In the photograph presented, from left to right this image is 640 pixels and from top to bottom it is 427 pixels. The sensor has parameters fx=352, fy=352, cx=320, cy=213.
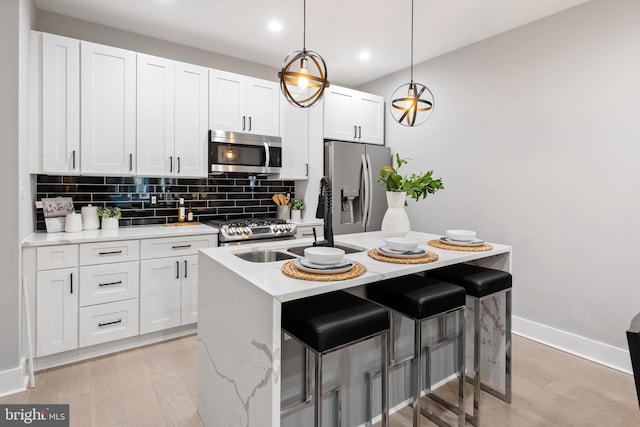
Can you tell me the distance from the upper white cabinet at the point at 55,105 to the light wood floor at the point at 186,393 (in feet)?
5.14

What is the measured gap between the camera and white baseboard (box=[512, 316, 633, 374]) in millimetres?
2664

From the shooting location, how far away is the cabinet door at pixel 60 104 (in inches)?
106

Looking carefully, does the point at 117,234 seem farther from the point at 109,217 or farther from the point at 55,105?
the point at 55,105

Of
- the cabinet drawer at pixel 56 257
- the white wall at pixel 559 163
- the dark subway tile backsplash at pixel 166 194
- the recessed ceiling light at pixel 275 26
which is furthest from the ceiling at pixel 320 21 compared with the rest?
the cabinet drawer at pixel 56 257

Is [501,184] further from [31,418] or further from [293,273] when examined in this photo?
[31,418]

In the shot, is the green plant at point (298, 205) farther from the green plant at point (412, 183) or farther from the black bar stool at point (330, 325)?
the black bar stool at point (330, 325)

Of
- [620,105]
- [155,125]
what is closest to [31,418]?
[155,125]

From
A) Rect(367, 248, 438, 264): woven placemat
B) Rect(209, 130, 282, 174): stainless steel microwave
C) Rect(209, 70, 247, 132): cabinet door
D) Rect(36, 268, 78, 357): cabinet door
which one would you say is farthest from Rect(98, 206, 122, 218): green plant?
Rect(367, 248, 438, 264): woven placemat

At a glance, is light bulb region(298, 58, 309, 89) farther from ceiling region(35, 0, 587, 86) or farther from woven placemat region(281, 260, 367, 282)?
ceiling region(35, 0, 587, 86)

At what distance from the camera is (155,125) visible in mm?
3160

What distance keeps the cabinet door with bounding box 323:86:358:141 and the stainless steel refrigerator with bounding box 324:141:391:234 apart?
165mm

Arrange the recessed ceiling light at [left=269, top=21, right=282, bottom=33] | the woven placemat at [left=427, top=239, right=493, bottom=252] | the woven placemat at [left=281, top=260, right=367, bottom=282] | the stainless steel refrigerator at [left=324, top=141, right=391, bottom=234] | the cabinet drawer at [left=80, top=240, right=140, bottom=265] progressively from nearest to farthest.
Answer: the woven placemat at [left=281, top=260, right=367, bottom=282], the woven placemat at [left=427, top=239, right=493, bottom=252], the cabinet drawer at [left=80, top=240, right=140, bottom=265], the recessed ceiling light at [left=269, top=21, right=282, bottom=33], the stainless steel refrigerator at [left=324, top=141, right=391, bottom=234]

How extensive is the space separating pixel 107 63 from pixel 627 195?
13.8ft

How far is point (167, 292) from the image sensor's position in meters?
3.00
